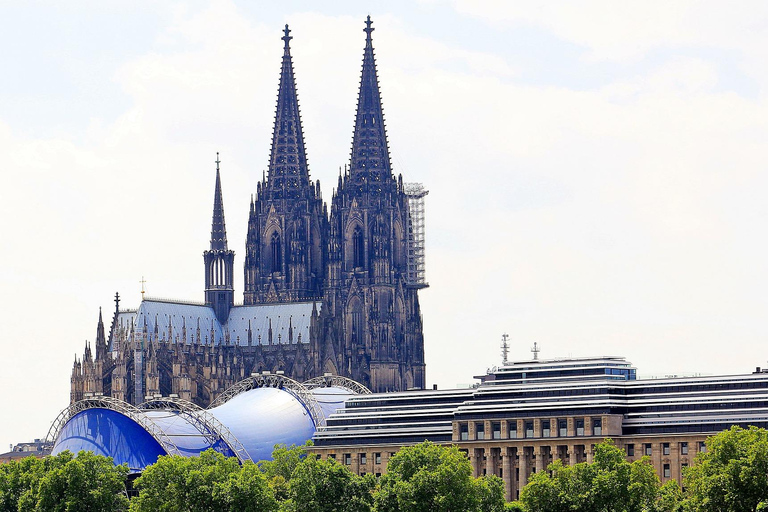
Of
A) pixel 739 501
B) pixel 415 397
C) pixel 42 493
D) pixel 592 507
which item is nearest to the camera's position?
pixel 739 501

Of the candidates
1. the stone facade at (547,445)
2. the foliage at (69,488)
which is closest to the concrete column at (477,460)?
the stone facade at (547,445)

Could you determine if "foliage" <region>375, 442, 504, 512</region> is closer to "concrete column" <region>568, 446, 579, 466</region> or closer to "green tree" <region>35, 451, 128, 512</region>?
"concrete column" <region>568, 446, 579, 466</region>

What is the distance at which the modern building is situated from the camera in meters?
166

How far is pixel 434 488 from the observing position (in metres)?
144

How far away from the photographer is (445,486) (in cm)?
14438

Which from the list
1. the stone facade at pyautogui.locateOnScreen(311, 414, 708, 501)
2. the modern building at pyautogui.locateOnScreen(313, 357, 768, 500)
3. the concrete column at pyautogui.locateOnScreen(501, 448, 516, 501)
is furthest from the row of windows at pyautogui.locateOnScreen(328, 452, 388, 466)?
the concrete column at pyautogui.locateOnScreen(501, 448, 516, 501)

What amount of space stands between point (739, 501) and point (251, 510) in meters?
34.3

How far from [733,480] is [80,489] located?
5118cm

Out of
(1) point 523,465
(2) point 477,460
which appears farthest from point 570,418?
(2) point 477,460

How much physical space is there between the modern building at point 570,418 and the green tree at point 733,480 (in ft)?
91.1

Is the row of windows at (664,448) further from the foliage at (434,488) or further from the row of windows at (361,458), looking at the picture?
the row of windows at (361,458)

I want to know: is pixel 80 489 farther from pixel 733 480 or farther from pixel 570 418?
pixel 733 480

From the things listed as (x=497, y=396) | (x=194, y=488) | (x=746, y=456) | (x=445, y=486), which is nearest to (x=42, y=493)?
(x=194, y=488)

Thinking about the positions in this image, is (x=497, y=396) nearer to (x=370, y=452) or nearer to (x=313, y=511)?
(x=370, y=452)
